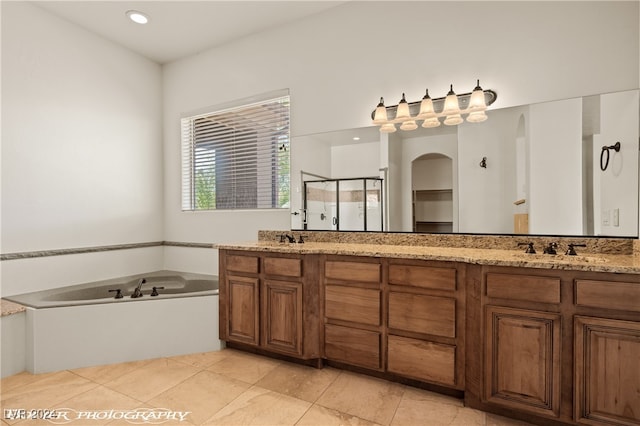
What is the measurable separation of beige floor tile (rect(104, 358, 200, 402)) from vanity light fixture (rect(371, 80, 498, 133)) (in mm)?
2330

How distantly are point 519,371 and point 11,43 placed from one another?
4346mm

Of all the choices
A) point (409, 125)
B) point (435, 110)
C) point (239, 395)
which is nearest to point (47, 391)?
point (239, 395)

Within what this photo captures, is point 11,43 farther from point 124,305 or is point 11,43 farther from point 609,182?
point 609,182

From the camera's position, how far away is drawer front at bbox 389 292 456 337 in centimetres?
193

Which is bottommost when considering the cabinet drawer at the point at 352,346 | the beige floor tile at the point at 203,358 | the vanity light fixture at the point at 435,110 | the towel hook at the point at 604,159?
the beige floor tile at the point at 203,358

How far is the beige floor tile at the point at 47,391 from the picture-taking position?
6.36ft

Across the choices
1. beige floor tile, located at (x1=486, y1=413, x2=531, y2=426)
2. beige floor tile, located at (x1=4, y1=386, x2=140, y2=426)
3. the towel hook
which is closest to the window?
beige floor tile, located at (x1=4, y1=386, x2=140, y2=426)

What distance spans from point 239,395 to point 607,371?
6.37 ft

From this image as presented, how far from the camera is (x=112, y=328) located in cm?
248

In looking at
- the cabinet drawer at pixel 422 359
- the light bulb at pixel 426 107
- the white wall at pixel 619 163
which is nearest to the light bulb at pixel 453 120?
the light bulb at pixel 426 107

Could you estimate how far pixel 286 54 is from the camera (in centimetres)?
314

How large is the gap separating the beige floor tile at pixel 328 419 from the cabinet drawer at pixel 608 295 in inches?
47.9

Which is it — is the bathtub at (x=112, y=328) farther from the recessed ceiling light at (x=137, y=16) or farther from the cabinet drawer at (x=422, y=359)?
the recessed ceiling light at (x=137, y=16)

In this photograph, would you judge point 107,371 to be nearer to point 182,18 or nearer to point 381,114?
point 381,114
